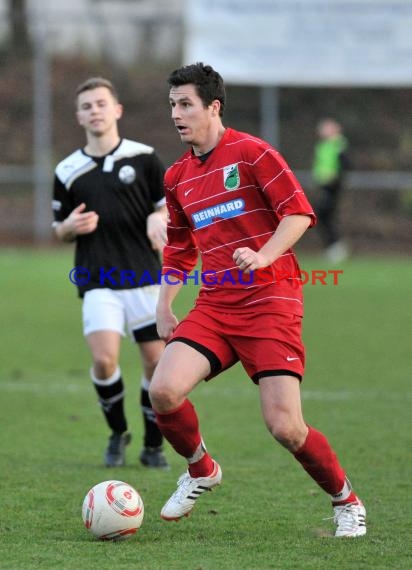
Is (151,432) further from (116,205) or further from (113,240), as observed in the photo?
(116,205)

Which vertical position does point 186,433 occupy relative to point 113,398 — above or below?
above

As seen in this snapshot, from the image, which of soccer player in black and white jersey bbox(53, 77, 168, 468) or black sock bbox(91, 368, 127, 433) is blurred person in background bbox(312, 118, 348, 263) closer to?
soccer player in black and white jersey bbox(53, 77, 168, 468)

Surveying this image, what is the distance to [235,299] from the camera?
5.32m

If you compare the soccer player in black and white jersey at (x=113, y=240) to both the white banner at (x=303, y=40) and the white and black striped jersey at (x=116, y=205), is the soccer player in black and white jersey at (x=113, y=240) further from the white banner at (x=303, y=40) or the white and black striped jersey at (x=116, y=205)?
the white banner at (x=303, y=40)

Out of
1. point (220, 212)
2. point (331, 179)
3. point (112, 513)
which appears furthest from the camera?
point (331, 179)

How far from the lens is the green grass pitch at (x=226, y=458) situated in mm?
4930

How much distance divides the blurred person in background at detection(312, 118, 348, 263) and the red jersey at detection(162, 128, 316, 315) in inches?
612

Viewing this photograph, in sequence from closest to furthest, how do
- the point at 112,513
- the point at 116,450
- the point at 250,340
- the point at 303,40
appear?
the point at 112,513
the point at 250,340
the point at 116,450
the point at 303,40

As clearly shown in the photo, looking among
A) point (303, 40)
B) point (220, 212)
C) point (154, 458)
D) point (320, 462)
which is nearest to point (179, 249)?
point (220, 212)

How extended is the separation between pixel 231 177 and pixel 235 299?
56cm

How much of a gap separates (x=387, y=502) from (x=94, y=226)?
2412 mm

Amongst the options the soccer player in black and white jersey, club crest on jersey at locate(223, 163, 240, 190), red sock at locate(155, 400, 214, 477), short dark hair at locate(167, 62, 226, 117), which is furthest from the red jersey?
the soccer player in black and white jersey

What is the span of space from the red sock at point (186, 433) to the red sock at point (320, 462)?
0.50 m

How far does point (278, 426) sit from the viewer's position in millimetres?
5031
